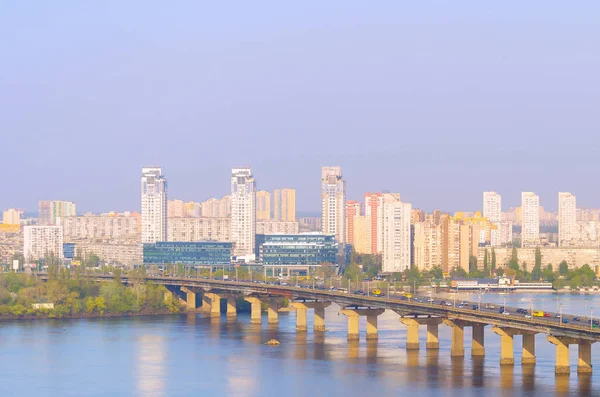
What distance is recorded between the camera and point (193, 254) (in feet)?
227

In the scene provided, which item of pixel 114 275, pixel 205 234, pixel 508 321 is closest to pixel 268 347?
pixel 508 321

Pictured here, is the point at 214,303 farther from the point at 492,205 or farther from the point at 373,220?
the point at 492,205

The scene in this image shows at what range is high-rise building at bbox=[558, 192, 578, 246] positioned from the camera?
306 ft

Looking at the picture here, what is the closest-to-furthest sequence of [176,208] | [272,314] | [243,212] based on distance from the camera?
[272,314] < [243,212] < [176,208]

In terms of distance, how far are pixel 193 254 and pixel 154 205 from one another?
7546 mm

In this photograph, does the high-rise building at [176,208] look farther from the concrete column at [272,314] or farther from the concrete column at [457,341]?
the concrete column at [457,341]

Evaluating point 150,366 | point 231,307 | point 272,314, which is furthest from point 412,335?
point 231,307

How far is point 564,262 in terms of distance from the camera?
231 ft

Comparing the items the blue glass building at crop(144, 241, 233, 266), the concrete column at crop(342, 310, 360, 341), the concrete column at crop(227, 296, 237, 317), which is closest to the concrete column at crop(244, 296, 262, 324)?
the concrete column at crop(227, 296, 237, 317)

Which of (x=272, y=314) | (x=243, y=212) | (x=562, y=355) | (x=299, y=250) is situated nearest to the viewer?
(x=562, y=355)

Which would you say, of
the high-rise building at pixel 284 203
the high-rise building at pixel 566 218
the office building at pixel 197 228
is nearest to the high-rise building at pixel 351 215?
the office building at pixel 197 228

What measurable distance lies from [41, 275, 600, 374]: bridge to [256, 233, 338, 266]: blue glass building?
23.2 meters

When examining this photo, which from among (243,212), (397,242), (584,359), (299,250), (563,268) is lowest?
(584,359)

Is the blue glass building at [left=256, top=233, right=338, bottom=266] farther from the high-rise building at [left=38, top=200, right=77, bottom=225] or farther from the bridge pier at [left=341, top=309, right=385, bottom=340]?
the high-rise building at [left=38, top=200, right=77, bottom=225]
